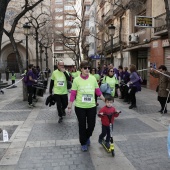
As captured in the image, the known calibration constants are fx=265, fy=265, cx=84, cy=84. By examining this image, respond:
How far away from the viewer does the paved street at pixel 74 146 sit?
14.9 ft

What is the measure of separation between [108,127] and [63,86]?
2957 mm

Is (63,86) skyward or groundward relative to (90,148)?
skyward

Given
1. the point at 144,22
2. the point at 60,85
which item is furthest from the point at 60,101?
the point at 144,22

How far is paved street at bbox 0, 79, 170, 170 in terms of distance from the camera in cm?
455

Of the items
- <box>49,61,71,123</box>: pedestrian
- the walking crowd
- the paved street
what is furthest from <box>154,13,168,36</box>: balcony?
<box>49,61,71,123</box>: pedestrian

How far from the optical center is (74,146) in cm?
555

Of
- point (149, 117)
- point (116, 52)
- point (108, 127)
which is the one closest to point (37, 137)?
point (108, 127)

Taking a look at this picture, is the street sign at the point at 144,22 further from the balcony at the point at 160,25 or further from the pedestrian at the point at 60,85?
the pedestrian at the point at 60,85

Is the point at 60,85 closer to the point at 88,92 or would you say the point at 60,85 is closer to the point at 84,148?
the point at 88,92

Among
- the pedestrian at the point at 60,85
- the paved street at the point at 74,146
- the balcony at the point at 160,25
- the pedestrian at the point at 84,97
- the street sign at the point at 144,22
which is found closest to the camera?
the paved street at the point at 74,146

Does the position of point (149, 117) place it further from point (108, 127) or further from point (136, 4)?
point (136, 4)

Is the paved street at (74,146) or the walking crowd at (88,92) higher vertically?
the walking crowd at (88,92)

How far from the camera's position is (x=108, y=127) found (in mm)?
5184

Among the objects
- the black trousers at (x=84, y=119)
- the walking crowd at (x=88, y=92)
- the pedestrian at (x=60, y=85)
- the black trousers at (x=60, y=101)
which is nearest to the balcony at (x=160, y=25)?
the walking crowd at (x=88, y=92)
